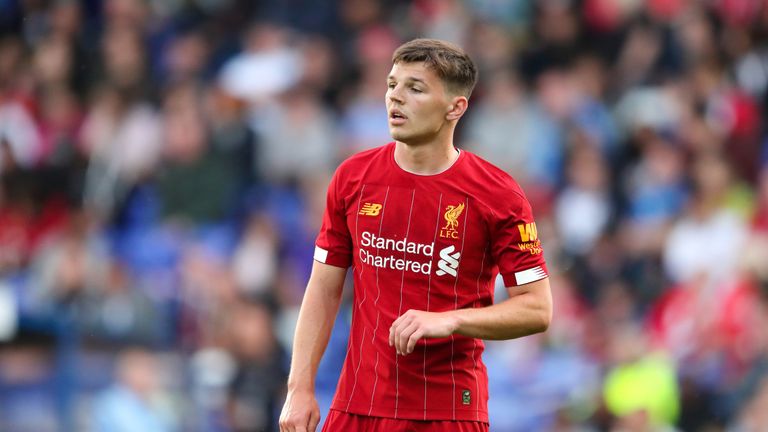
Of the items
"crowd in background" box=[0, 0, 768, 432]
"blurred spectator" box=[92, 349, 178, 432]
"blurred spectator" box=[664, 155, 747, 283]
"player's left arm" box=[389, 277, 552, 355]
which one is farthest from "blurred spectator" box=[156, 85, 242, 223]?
"player's left arm" box=[389, 277, 552, 355]

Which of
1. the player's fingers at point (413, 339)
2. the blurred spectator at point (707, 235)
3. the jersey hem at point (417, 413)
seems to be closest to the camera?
the player's fingers at point (413, 339)

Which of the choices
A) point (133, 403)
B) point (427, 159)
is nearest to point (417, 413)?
point (427, 159)

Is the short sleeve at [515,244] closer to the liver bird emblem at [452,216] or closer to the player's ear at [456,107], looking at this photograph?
the liver bird emblem at [452,216]

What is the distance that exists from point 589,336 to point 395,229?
5.72 metres

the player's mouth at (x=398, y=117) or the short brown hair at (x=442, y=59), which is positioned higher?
the short brown hair at (x=442, y=59)

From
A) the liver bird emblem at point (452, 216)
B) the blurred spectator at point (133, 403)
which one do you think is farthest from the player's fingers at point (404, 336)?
the blurred spectator at point (133, 403)

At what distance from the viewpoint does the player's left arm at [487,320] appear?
4.28m

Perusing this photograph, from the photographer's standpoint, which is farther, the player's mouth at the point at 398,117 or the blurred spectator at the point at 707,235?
the blurred spectator at the point at 707,235

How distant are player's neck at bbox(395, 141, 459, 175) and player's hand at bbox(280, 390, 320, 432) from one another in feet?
2.97

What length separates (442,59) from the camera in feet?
15.4

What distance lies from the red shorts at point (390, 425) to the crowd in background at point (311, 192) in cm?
496

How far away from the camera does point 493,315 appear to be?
454 cm

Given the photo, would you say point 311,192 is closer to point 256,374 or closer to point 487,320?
point 256,374

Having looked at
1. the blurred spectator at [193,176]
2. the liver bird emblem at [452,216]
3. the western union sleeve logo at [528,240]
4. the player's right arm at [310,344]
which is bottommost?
the player's right arm at [310,344]
